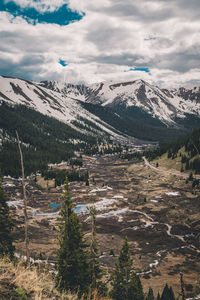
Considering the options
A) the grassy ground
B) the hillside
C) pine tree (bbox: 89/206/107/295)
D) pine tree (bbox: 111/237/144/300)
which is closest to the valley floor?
pine tree (bbox: 89/206/107/295)

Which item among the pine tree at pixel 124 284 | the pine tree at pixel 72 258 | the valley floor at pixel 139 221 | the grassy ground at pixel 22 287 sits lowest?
the valley floor at pixel 139 221

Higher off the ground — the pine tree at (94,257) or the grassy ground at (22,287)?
the grassy ground at (22,287)

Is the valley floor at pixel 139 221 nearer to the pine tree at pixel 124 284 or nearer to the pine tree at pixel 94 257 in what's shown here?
the pine tree at pixel 94 257

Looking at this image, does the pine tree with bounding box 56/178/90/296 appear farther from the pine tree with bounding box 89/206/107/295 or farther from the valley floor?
the valley floor

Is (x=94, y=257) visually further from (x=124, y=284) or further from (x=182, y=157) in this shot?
(x=182, y=157)

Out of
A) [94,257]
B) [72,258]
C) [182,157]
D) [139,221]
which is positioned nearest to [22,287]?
[94,257]

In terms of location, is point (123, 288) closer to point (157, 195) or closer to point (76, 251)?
point (76, 251)

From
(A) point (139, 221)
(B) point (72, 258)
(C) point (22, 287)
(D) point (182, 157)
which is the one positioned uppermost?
(C) point (22, 287)

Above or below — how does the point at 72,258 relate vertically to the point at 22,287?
below

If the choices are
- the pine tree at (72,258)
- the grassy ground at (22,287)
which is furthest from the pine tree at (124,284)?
the grassy ground at (22,287)
